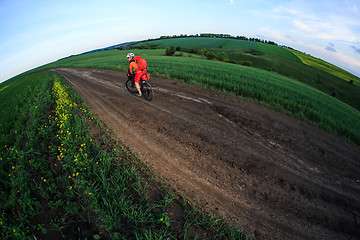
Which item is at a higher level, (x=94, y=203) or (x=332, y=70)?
(x=332, y=70)

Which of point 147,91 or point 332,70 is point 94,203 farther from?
point 332,70

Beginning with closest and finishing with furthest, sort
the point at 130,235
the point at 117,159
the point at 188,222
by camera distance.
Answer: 1. the point at 130,235
2. the point at 188,222
3. the point at 117,159

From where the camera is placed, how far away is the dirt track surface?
276cm

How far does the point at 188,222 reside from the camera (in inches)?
97.2

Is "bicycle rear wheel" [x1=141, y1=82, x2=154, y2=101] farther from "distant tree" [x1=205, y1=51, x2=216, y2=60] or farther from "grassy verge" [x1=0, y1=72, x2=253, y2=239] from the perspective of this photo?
"distant tree" [x1=205, y1=51, x2=216, y2=60]

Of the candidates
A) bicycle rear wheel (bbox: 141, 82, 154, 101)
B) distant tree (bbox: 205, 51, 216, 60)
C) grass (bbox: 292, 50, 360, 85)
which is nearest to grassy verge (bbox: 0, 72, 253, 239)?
bicycle rear wheel (bbox: 141, 82, 154, 101)

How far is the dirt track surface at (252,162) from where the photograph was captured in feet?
9.07

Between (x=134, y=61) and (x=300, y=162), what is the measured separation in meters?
7.98

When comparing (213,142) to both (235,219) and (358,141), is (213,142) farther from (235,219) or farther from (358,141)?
(358,141)

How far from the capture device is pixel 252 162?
3938 millimetres

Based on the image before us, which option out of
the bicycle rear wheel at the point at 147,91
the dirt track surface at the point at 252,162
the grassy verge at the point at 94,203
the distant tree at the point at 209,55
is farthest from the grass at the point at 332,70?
the grassy verge at the point at 94,203

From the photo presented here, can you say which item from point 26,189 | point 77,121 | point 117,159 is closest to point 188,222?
point 117,159

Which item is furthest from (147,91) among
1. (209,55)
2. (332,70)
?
(332,70)

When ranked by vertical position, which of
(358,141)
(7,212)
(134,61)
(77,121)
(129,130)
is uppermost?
(134,61)
